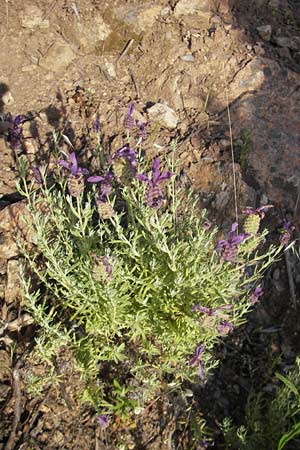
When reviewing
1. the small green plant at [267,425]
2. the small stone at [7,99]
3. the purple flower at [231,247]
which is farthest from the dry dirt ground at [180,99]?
the purple flower at [231,247]

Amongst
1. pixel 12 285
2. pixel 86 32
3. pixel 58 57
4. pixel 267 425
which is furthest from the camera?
pixel 86 32

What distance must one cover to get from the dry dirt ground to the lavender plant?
0.74ft

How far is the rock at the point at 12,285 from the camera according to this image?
254 cm

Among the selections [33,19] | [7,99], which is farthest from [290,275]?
[33,19]

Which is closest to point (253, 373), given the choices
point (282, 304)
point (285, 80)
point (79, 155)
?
point (282, 304)

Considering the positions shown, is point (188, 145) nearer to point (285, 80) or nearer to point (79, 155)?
point (79, 155)

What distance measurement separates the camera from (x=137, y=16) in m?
3.58

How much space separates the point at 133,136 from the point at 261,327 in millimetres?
1462

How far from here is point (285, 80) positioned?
3.49m

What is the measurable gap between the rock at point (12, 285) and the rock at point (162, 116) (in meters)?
1.40

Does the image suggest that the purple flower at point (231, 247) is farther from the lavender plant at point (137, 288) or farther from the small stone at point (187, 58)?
the small stone at point (187, 58)

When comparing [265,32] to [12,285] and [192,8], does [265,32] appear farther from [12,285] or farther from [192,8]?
[12,285]

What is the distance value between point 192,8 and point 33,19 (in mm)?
1220

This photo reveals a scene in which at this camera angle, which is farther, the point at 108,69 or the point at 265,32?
the point at 265,32
